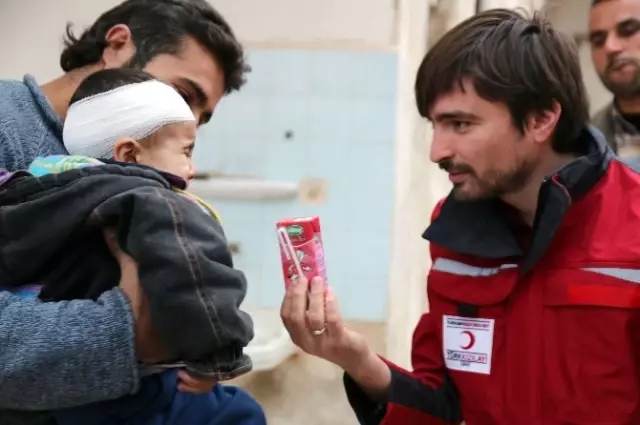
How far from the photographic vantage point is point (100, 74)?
32.6 inches

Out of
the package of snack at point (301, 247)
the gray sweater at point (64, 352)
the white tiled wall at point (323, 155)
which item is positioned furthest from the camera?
the white tiled wall at point (323, 155)

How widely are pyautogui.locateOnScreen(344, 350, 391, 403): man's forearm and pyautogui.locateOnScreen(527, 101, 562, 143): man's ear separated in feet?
1.40

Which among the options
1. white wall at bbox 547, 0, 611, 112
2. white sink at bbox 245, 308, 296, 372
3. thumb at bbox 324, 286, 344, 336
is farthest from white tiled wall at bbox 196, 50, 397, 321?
white wall at bbox 547, 0, 611, 112

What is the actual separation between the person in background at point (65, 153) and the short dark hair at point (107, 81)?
76 millimetres

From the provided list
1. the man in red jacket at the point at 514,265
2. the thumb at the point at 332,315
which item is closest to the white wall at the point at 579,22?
the man in red jacket at the point at 514,265

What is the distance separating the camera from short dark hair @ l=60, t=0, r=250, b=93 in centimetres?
101

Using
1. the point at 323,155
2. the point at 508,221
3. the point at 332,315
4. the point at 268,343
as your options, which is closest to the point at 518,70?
the point at 508,221

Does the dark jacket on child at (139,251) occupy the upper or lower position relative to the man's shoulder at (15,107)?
lower

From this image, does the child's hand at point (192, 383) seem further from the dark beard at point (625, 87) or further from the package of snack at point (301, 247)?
the dark beard at point (625, 87)

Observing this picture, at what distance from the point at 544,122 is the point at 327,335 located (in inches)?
18.5

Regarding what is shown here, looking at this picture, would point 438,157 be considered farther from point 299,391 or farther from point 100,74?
point 299,391

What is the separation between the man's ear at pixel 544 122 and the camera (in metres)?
1.06

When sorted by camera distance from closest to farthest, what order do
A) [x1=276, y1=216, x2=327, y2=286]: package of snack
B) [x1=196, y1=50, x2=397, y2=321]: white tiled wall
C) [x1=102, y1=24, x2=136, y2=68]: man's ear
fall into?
[x1=276, y1=216, x2=327, y2=286]: package of snack
[x1=102, y1=24, x2=136, y2=68]: man's ear
[x1=196, y1=50, x2=397, y2=321]: white tiled wall

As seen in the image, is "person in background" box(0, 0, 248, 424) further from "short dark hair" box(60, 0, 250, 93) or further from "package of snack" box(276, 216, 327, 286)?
"package of snack" box(276, 216, 327, 286)
